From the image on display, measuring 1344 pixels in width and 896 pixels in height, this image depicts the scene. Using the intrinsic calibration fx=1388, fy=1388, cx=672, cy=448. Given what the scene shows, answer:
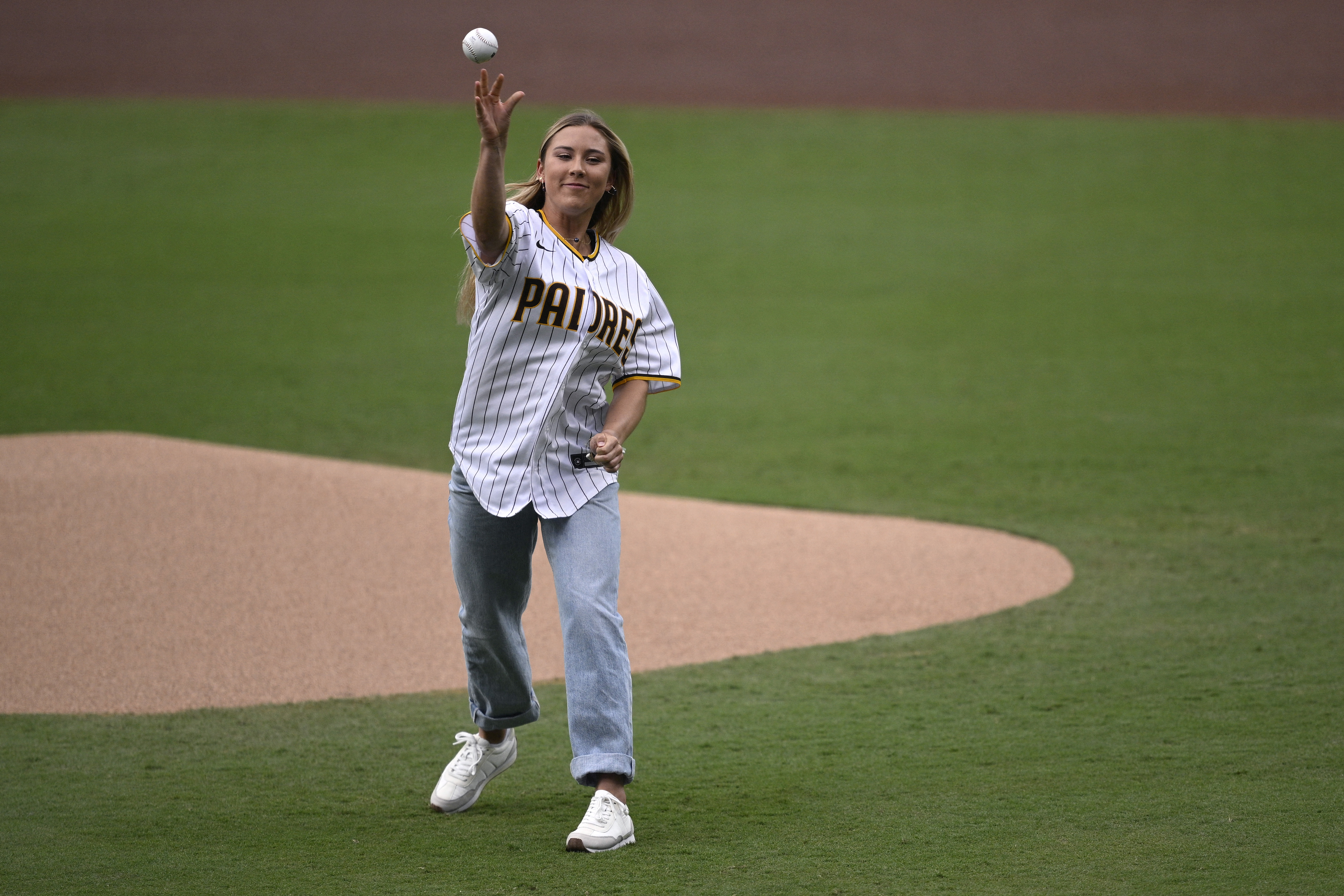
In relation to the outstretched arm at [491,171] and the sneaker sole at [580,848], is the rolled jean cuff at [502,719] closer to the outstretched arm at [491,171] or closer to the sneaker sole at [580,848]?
the sneaker sole at [580,848]

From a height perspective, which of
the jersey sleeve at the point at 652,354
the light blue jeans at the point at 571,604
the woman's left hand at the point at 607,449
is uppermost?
the jersey sleeve at the point at 652,354

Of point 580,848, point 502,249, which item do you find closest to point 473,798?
point 580,848

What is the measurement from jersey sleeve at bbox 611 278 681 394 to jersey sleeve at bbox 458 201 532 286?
39 centimetres

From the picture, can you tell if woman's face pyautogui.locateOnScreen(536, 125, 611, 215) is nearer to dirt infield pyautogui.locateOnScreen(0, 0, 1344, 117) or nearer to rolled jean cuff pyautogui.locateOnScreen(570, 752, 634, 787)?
rolled jean cuff pyautogui.locateOnScreen(570, 752, 634, 787)

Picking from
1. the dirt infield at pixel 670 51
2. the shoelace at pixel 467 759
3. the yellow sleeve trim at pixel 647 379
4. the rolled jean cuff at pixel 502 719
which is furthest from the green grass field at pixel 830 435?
the yellow sleeve trim at pixel 647 379

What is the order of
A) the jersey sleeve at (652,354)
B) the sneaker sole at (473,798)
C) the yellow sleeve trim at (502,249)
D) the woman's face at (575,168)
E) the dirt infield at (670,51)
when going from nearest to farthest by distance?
1. the yellow sleeve trim at (502,249)
2. the woman's face at (575,168)
3. the jersey sleeve at (652,354)
4. the sneaker sole at (473,798)
5. the dirt infield at (670,51)

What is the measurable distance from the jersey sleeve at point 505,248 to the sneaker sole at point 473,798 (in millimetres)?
1311

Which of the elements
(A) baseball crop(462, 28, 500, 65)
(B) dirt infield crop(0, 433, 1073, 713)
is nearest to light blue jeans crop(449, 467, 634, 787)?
(A) baseball crop(462, 28, 500, 65)

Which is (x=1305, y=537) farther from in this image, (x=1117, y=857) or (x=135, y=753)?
(x=135, y=753)

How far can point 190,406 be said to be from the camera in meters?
9.94

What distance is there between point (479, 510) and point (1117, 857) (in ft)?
5.59

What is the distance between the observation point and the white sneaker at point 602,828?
10.8 ft

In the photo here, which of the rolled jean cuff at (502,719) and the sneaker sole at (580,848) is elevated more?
the rolled jean cuff at (502,719)

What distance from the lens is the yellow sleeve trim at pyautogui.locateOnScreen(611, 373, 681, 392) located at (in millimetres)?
3541
